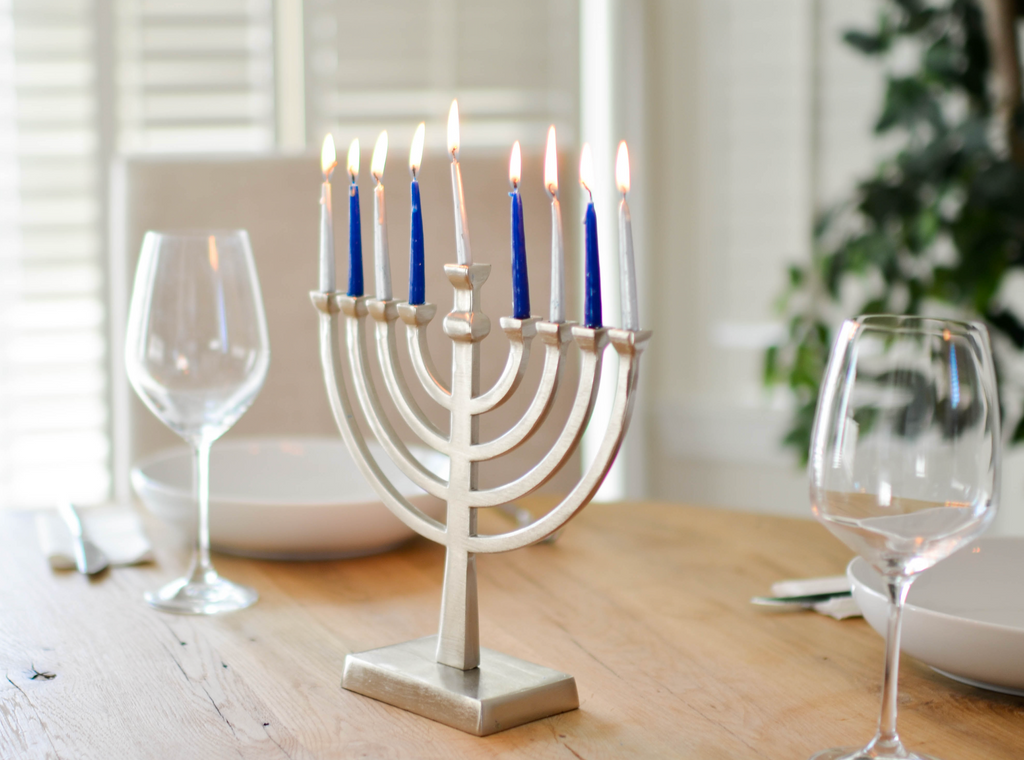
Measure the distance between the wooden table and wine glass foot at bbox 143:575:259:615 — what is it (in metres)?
0.01

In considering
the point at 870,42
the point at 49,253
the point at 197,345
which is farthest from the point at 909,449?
the point at 49,253

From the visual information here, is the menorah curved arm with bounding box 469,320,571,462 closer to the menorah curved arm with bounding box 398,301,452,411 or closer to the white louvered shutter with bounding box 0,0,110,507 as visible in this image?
the menorah curved arm with bounding box 398,301,452,411

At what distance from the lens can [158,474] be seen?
112 cm

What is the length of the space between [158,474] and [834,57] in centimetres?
202

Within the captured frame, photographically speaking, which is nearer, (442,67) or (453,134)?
(453,134)

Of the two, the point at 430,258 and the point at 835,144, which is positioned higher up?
the point at 835,144

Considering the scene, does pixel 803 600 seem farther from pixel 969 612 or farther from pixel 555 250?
pixel 555 250

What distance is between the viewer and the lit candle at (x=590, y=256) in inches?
21.8

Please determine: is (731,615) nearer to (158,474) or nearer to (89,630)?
(89,630)

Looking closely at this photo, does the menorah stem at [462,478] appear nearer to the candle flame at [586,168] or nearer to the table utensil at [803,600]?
the candle flame at [586,168]

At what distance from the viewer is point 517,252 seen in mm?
596

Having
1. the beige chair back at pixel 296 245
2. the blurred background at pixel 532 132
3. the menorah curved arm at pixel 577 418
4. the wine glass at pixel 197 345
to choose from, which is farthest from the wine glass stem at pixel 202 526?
the blurred background at pixel 532 132

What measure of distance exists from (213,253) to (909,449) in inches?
22.2

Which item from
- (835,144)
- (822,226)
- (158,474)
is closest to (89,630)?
(158,474)
